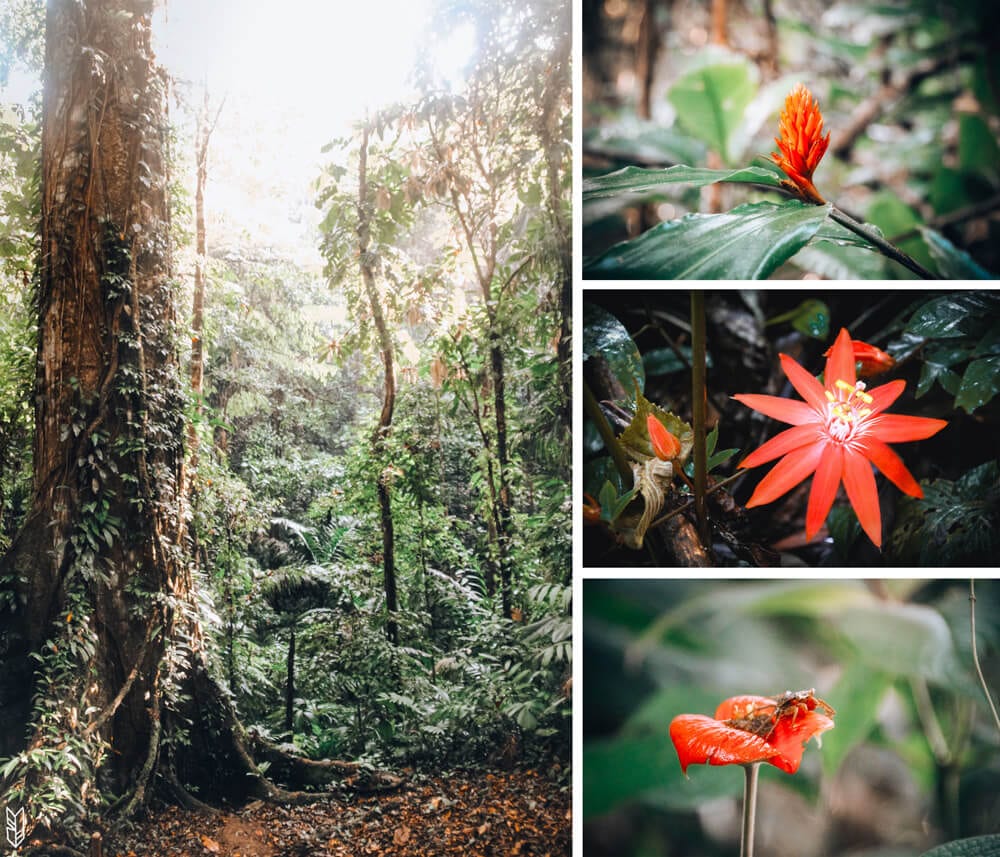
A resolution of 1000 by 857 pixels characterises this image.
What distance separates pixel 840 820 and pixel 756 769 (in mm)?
278

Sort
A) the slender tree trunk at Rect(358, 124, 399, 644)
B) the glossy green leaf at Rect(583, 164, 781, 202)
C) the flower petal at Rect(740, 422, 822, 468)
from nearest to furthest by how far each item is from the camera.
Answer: the glossy green leaf at Rect(583, 164, 781, 202), the flower petal at Rect(740, 422, 822, 468), the slender tree trunk at Rect(358, 124, 399, 644)

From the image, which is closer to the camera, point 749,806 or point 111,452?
point 749,806

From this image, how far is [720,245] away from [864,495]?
20.3 inches

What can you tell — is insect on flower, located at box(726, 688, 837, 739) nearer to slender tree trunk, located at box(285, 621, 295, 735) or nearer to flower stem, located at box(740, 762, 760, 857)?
flower stem, located at box(740, 762, 760, 857)

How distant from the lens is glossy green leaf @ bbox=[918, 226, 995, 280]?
4.57 ft

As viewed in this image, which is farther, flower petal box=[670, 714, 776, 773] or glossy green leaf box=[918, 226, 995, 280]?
glossy green leaf box=[918, 226, 995, 280]

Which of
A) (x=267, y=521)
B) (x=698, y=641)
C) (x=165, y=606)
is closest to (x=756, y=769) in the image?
(x=698, y=641)

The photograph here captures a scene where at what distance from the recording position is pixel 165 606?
1436 mm

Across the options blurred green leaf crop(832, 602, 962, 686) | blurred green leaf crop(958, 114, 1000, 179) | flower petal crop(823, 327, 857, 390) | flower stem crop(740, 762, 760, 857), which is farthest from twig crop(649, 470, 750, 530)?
blurred green leaf crop(958, 114, 1000, 179)

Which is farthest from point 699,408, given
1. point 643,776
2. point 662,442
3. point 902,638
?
point 643,776

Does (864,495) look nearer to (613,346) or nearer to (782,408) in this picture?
(782,408)

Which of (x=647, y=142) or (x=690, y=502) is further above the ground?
(x=647, y=142)

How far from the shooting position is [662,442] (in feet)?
4.44

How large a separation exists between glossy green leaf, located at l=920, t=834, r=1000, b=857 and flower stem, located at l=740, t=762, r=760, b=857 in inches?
14.5
